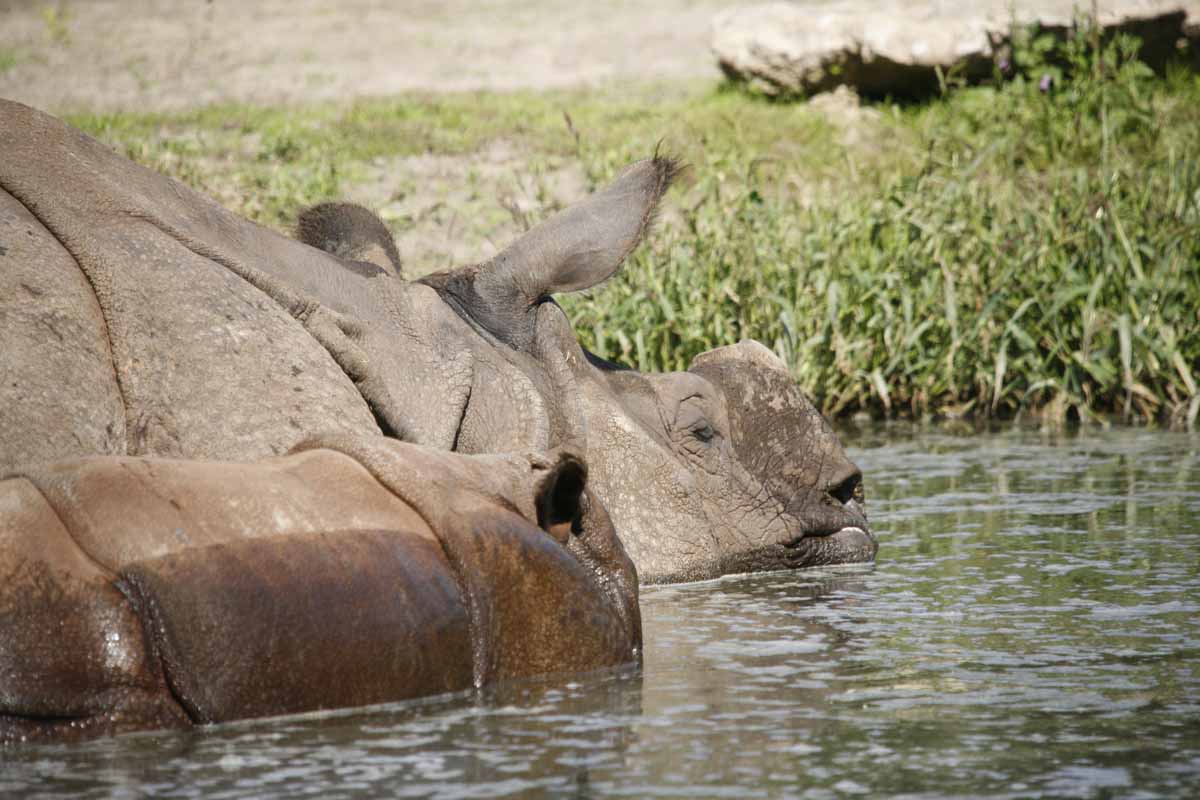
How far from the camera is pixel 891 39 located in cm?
1502

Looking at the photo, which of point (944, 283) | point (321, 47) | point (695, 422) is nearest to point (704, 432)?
point (695, 422)

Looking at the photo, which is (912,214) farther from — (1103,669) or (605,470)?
(1103,669)

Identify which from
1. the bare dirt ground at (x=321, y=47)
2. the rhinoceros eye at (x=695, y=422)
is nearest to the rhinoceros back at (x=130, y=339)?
the rhinoceros eye at (x=695, y=422)

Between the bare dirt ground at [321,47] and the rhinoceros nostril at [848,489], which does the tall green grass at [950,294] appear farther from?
the bare dirt ground at [321,47]

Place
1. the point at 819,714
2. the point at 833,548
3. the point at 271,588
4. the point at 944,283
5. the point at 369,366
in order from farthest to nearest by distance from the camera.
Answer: the point at 944,283 → the point at 833,548 → the point at 369,366 → the point at 819,714 → the point at 271,588

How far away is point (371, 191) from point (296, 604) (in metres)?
8.09

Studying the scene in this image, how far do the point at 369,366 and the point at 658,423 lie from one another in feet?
3.50

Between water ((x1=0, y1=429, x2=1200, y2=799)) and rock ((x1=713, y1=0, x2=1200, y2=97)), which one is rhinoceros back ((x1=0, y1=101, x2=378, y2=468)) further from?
rock ((x1=713, y1=0, x2=1200, y2=97))

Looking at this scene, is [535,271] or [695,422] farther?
[695,422]

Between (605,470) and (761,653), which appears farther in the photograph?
(605,470)

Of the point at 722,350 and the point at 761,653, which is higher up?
the point at 722,350

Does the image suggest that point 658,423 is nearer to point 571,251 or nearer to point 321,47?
point 571,251

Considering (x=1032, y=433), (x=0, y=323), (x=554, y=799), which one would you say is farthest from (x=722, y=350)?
(x=1032, y=433)

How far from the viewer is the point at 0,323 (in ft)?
13.1
